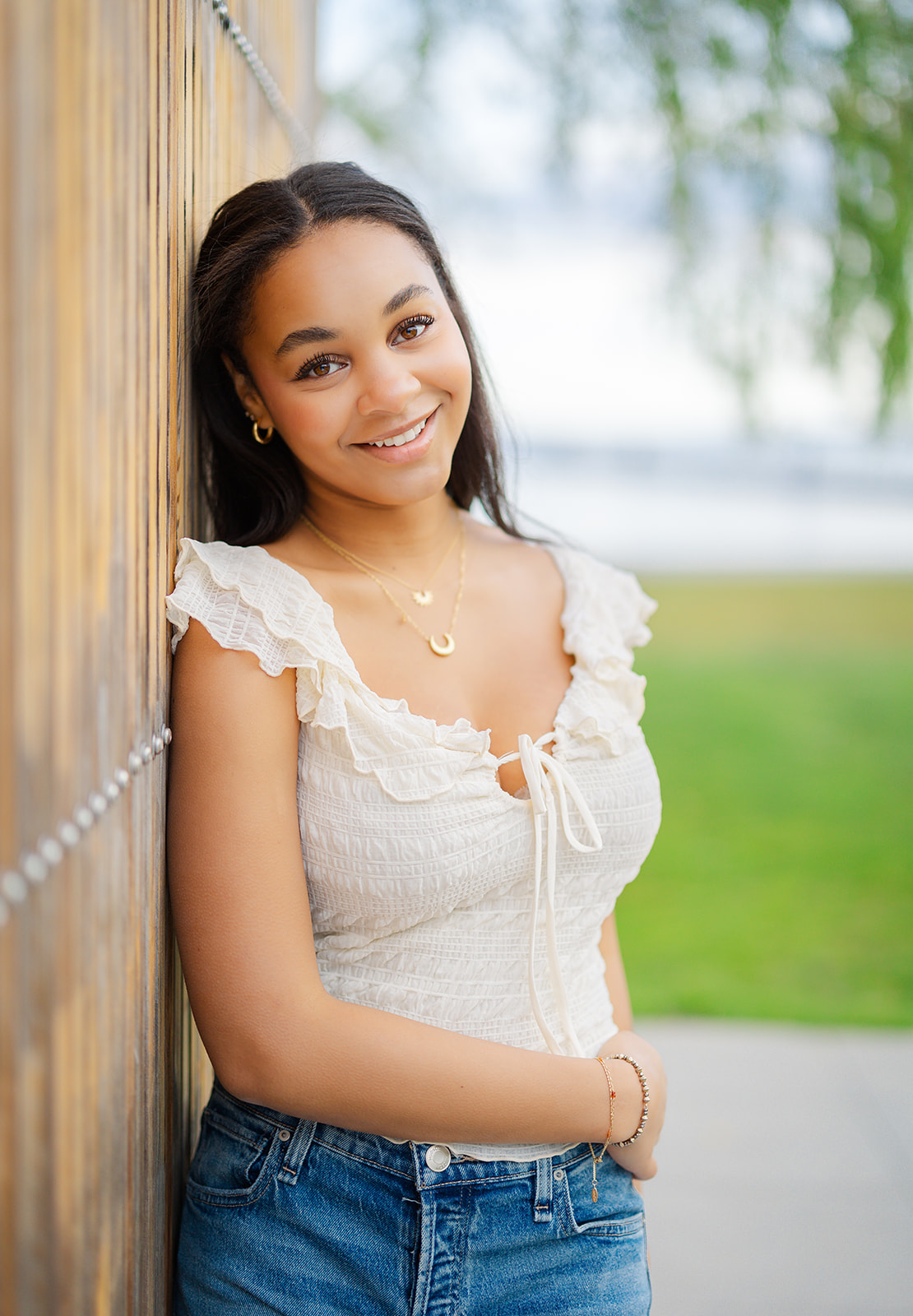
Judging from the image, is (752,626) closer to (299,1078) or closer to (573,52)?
(573,52)

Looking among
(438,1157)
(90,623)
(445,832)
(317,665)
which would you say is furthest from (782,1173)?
(90,623)

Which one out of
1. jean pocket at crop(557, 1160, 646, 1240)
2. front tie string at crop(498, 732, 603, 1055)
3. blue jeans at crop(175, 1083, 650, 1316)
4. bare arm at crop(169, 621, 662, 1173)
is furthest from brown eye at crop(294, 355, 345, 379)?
jean pocket at crop(557, 1160, 646, 1240)

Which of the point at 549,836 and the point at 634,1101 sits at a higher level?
the point at 549,836

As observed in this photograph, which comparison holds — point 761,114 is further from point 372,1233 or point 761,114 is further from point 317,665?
point 372,1233

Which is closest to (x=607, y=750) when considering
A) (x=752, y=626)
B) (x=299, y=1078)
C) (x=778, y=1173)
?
(x=299, y=1078)

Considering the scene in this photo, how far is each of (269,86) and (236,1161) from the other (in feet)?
4.96

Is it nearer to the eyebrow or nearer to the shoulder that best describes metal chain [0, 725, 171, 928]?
the eyebrow

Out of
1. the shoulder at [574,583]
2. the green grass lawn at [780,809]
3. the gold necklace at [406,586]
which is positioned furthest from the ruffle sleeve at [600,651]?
the green grass lawn at [780,809]

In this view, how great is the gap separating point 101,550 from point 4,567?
0.22 metres

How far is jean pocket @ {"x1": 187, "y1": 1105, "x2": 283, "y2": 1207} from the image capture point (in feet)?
4.27

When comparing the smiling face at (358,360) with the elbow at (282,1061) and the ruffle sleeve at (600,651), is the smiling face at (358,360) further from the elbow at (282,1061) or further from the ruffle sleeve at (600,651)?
the elbow at (282,1061)

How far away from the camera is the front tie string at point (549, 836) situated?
1.36 metres

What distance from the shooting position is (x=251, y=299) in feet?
4.58

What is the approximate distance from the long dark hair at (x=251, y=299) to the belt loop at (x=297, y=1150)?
670 mm
